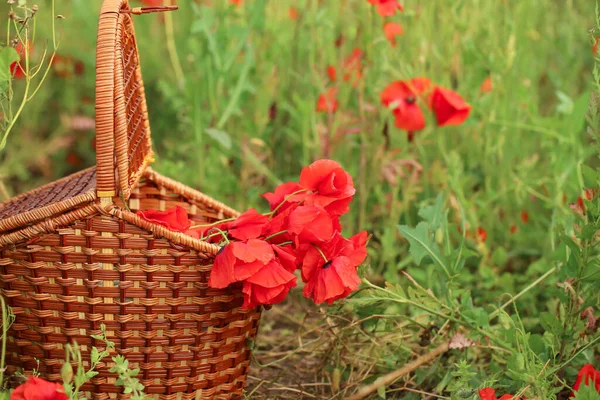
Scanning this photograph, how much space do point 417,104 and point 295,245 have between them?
2.07ft

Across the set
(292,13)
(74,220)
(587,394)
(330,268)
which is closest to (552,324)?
(587,394)

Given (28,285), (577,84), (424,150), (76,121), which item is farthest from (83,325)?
(577,84)

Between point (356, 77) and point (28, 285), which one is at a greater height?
point (356, 77)

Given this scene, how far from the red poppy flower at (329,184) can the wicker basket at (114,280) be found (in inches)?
6.2

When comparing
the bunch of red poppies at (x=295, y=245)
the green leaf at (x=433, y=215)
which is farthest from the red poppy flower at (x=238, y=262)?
the green leaf at (x=433, y=215)

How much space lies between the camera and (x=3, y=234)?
1.04m

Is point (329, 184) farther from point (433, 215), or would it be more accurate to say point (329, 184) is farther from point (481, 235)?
point (481, 235)

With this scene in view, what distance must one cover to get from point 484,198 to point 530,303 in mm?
360

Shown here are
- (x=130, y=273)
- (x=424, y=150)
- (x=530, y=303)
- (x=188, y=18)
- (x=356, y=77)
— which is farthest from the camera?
(x=188, y=18)

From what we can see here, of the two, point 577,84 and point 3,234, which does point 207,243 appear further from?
point 577,84

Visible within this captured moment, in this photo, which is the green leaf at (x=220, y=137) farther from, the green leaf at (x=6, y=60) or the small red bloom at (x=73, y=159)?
the small red bloom at (x=73, y=159)

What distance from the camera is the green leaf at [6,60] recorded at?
3.21 feet

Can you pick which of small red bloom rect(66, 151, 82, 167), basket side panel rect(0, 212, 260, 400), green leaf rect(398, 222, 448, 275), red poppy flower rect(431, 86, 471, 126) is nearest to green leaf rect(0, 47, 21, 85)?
basket side panel rect(0, 212, 260, 400)

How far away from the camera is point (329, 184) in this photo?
106 cm
